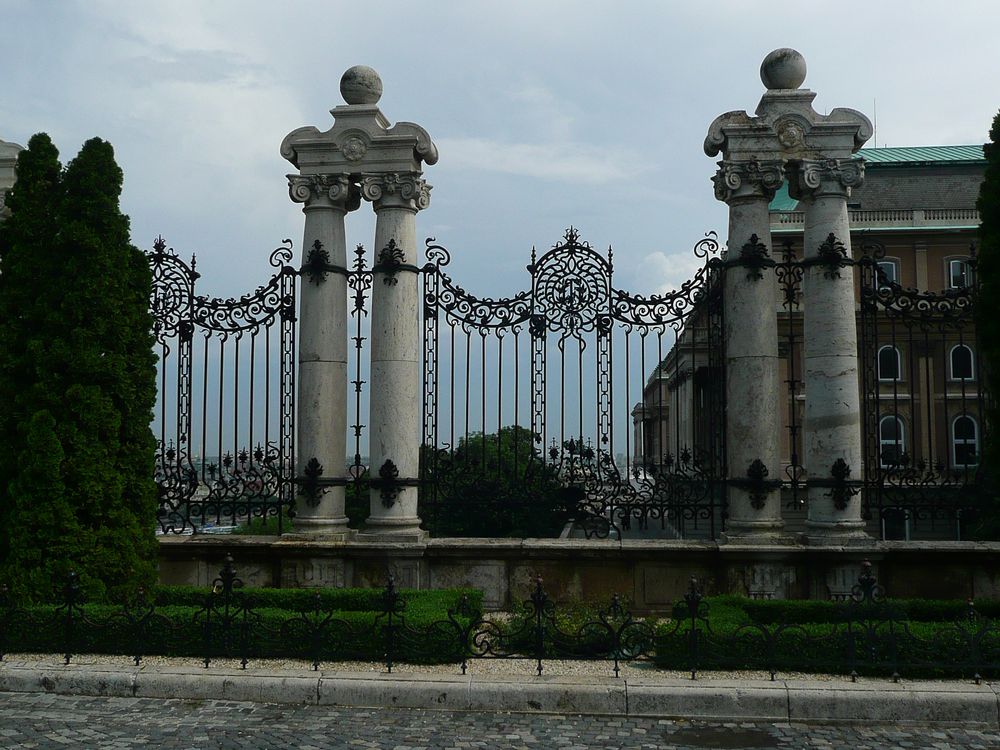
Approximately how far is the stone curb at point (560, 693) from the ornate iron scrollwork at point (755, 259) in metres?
5.83

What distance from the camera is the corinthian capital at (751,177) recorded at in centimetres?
1220

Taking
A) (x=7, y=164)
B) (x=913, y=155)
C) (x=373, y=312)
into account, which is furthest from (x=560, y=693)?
(x=913, y=155)

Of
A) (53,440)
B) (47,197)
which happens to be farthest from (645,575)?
(47,197)

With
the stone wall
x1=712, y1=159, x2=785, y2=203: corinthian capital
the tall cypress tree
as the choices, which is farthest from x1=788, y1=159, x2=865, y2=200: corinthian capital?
the tall cypress tree

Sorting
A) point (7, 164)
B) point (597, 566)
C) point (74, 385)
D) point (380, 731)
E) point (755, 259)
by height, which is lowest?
point (380, 731)

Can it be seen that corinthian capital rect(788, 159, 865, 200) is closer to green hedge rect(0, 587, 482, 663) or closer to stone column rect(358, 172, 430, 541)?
stone column rect(358, 172, 430, 541)

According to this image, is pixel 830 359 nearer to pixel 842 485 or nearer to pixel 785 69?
pixel 842 485

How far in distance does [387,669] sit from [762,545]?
5.58m

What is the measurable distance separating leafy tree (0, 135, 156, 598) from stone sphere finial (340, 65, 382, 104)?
3.49m

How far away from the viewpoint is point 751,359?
12.0 m

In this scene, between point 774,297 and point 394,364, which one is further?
point 394,364

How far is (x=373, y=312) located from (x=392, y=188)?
176 centimetres

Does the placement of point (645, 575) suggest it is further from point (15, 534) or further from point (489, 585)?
point (15, 534)

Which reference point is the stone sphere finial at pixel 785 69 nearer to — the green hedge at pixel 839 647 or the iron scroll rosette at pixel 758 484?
the iron scroll rosette at pixel 758 484
